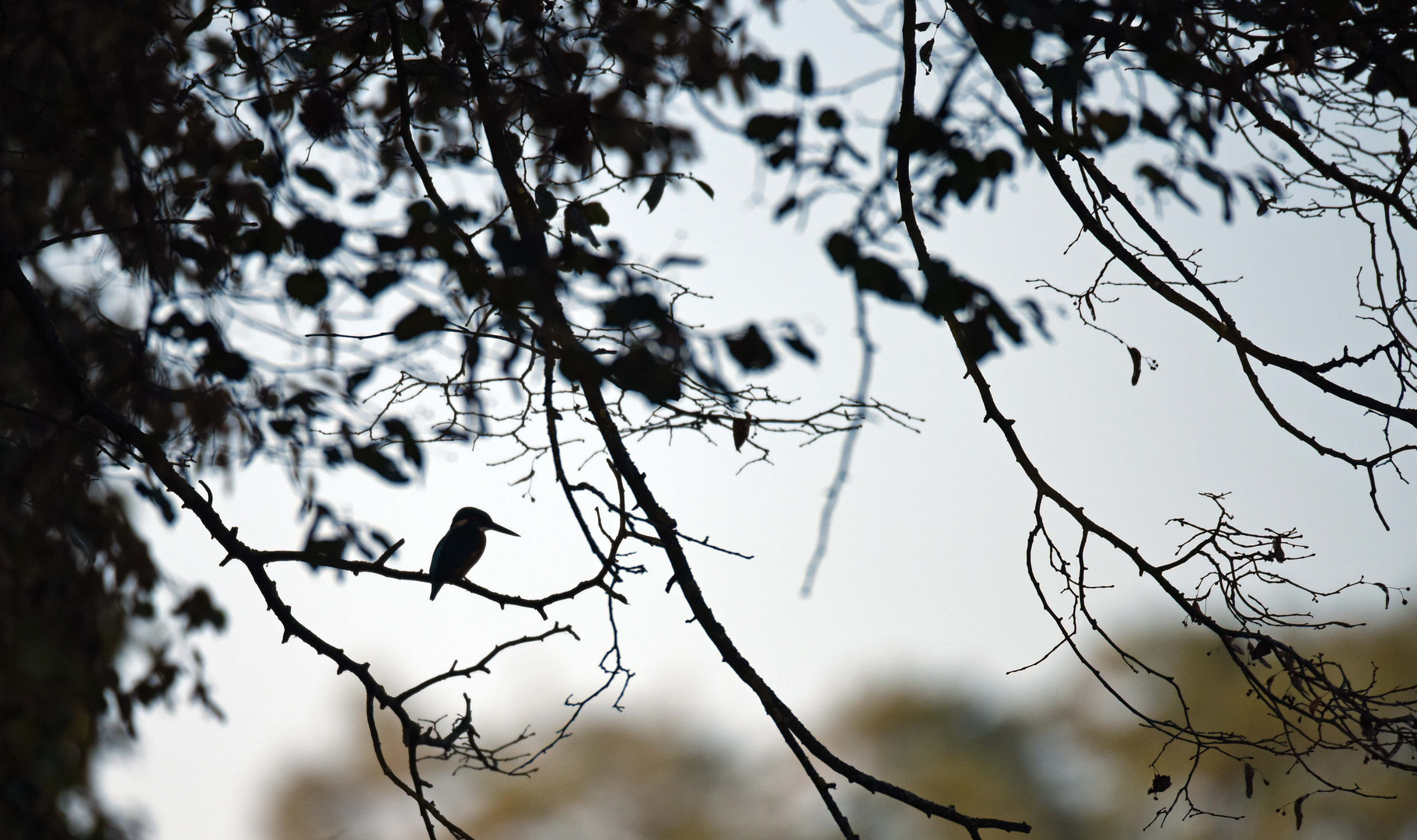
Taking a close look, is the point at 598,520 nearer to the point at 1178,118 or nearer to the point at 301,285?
the point at 301,285

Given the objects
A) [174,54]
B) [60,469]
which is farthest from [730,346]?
[60,469]

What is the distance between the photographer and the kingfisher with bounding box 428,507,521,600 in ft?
13.1

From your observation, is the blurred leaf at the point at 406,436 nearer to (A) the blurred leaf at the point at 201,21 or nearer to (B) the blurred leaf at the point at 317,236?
(B) the blurred leaf at the point at 317,236

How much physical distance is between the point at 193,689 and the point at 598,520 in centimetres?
292

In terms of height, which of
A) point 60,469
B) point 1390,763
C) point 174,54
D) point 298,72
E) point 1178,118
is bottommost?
point 1390,763

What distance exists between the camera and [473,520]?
4.30m

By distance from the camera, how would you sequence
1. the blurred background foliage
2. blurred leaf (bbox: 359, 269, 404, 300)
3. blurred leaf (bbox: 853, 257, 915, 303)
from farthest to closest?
the blurred background foliage
blurred leaf (bbox: 359, 269, 404, 300)
blurred leaf (bbox: 853, 257, 915, 303)

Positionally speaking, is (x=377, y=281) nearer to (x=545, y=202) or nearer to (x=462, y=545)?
(x=545, y=202)

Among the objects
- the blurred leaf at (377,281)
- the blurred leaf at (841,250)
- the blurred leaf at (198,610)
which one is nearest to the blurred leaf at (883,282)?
the blurred leaf at (841,250)

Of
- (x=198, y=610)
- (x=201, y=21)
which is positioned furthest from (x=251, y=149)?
(x=198, y=610)

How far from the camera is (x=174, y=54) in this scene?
337 centimetres

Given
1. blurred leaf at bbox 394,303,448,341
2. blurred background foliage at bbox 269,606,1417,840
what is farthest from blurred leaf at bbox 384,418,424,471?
blurred background foliage at bbox 269,606,1417,840

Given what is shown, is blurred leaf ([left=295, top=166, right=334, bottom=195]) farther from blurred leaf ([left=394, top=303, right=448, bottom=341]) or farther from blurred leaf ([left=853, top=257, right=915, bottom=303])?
blurred leaf ([left=853, top=257, right=915, bottom=303])

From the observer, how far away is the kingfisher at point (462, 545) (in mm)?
3998
